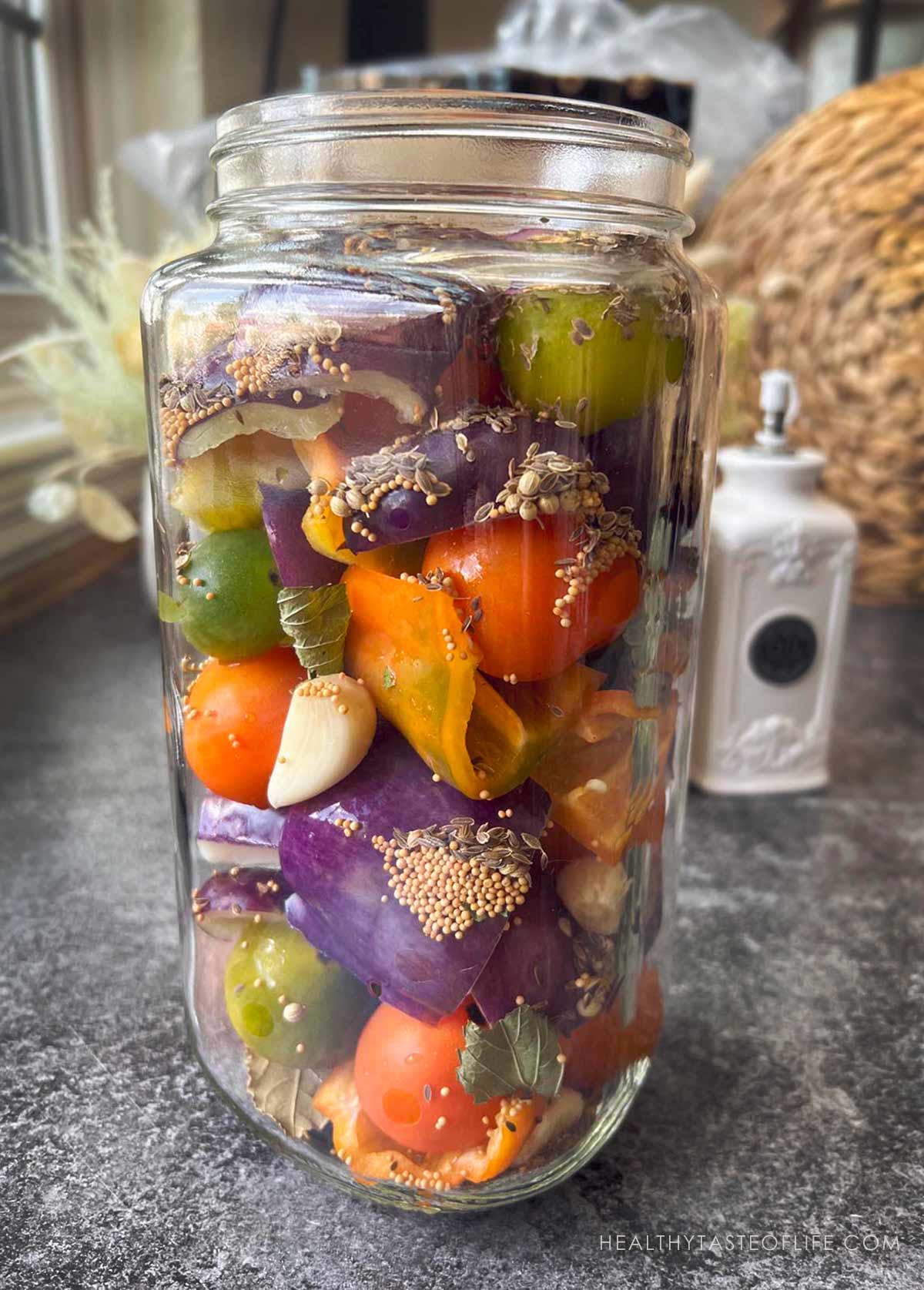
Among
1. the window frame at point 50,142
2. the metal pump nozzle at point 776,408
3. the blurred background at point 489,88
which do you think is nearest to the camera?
the metal pump nozzle at point 776,408

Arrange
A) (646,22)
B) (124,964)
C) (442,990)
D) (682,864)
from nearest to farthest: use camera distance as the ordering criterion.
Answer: (442,990) < (124,964) < (682,864) < (646,22)

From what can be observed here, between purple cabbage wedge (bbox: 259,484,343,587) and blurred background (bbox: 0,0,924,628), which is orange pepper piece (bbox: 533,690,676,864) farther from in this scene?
blurred background (bbox: 0,0,924,628)

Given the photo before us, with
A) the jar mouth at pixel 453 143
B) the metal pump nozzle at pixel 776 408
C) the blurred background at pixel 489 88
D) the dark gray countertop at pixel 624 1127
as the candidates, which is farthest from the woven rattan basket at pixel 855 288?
the jar mouth at pixel 453 143

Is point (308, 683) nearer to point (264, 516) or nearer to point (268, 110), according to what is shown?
point (264, 516)

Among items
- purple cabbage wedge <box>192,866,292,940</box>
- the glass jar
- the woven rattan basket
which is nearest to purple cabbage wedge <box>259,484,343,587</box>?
the glass jar

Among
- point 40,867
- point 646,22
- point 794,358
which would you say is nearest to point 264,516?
point 40,867

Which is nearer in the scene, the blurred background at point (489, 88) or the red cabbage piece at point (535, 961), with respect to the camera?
the red cabbage piece at point (535, 961)

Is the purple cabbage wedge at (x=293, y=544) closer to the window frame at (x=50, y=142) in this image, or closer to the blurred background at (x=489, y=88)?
the blurred background at (x=489, y=88)
